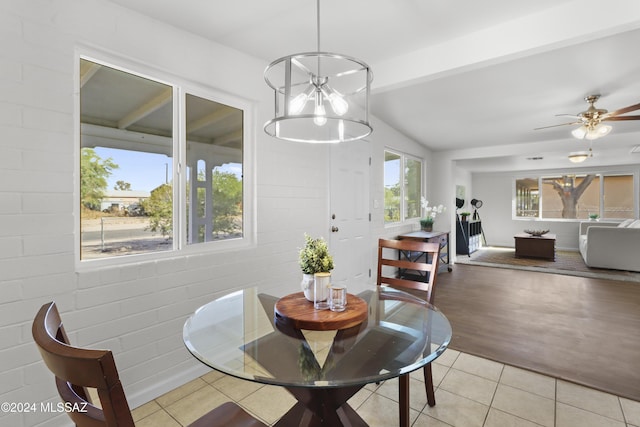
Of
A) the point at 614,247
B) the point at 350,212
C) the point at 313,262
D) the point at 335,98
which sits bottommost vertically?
the point at 614,247

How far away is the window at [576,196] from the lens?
768cm

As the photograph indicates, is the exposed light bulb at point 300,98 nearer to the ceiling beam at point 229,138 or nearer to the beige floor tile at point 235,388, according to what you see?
the ceiling beam at point 229,138

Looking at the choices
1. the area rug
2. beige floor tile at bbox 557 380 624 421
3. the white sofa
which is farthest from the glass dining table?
the white sofa

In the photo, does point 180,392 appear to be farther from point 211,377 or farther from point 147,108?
point 147,108

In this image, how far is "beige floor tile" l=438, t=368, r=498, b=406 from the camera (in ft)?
6.59

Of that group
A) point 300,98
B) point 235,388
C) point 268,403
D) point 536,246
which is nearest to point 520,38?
point 300,98

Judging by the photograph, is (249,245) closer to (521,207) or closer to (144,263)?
(144,263)

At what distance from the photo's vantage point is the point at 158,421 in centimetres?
180

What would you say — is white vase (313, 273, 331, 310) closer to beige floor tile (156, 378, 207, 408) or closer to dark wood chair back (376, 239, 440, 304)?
dark wood chair back (376, 239, 440, 304)

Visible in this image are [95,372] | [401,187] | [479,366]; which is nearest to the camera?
[95,372]

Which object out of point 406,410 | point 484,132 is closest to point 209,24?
point 406,410

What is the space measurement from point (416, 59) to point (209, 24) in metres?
1.68

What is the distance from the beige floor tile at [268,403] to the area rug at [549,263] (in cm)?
535

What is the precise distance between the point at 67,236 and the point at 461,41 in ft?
9.73
